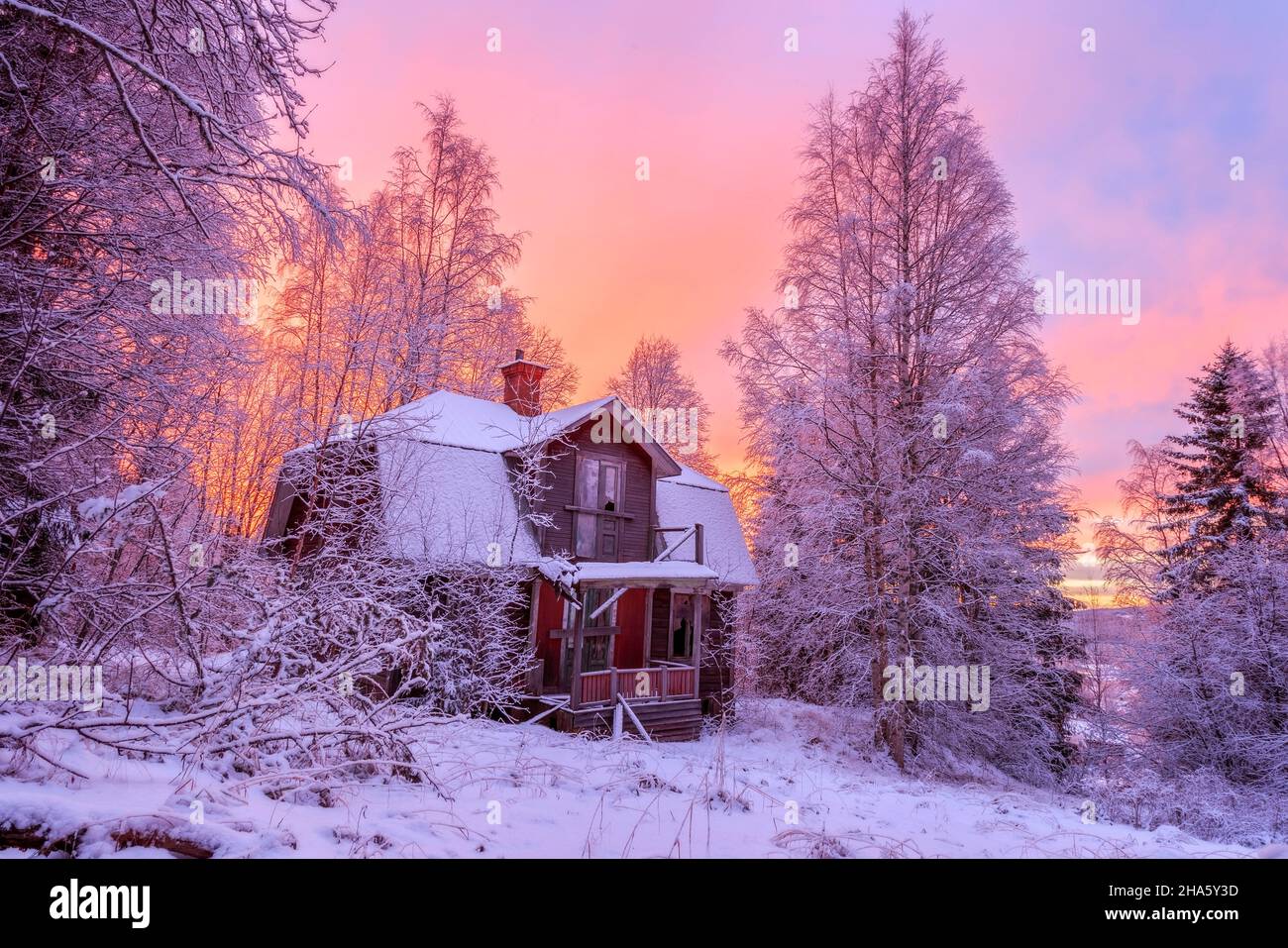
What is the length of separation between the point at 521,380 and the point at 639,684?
8.23m

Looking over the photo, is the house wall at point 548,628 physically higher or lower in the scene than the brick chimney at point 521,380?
lower

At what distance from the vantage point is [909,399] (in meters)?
12.7

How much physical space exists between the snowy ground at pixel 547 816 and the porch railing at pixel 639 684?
575 cm

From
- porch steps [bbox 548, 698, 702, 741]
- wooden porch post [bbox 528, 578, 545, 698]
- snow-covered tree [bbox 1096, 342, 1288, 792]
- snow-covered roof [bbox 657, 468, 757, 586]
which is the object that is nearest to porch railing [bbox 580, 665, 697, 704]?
porch steps [bbox 548, 698, 702, 741]

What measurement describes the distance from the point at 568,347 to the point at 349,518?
15.4 meters

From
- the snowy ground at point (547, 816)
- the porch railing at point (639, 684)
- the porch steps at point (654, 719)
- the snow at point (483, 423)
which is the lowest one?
the porch steps at point (654, 719)

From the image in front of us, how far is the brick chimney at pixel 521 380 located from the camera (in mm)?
16406

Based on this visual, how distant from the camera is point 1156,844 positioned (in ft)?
17.5

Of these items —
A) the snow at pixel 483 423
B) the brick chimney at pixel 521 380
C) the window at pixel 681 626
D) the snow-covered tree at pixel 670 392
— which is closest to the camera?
the snow at pixel 483 423

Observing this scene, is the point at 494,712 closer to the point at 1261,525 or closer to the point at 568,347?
the point at 568,347

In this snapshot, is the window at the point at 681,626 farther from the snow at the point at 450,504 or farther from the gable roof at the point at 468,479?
the snow at the point at 450,504

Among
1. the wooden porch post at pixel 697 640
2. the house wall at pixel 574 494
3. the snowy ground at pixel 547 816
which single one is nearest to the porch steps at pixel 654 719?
the wooden porch post at pixel 697 640
